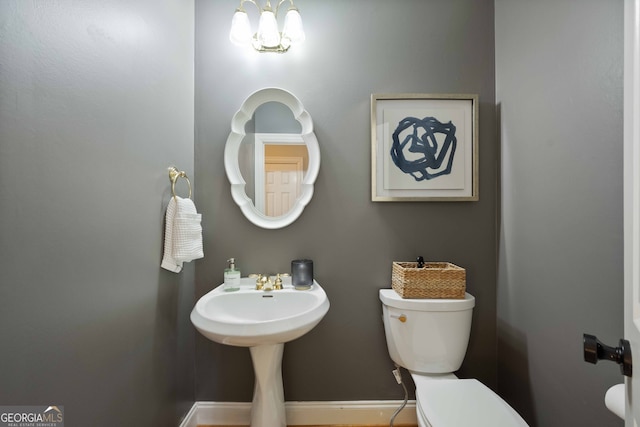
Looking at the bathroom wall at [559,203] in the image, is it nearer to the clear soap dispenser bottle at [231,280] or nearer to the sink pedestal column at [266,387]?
the sink pedestal column at [266,387]

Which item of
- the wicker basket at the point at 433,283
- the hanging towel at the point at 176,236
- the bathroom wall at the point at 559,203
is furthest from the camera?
the wicker basket at the point at 433,283

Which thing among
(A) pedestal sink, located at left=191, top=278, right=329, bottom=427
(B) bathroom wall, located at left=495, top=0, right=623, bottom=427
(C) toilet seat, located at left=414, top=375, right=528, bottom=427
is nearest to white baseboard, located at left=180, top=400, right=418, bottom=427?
(A) pedestal sink, located at left=191, top=278, right=329, bottom=427

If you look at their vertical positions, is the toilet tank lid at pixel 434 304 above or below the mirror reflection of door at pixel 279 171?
below

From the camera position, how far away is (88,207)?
2.65ft

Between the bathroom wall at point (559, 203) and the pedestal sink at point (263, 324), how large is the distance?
90cm

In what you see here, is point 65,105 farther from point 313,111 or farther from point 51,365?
point 313,111

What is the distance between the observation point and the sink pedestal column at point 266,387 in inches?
47.3

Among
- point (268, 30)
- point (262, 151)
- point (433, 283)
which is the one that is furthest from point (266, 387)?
point (268, 30)

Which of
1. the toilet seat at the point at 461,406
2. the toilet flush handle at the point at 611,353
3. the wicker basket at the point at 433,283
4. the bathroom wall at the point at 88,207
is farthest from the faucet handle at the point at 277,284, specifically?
the toilet flush handle at the point at 611,353

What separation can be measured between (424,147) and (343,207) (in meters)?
0.53

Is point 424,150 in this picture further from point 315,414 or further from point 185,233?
point 315,414

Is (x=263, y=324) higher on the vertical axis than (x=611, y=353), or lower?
Answer: lower

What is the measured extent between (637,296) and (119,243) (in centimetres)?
128

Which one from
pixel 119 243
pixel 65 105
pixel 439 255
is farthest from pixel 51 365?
pixel 439 255
